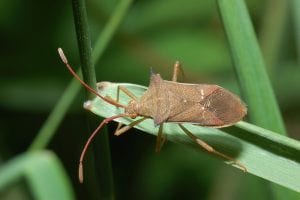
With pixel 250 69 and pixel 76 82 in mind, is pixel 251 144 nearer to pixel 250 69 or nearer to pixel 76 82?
pixel 250 69

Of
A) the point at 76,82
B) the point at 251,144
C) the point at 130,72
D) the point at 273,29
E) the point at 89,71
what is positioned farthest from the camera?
the point at 130,72

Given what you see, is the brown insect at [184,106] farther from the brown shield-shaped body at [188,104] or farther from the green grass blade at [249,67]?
the green grass blade at [249,67]

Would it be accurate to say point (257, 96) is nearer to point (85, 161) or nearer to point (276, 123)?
point (276, 123)

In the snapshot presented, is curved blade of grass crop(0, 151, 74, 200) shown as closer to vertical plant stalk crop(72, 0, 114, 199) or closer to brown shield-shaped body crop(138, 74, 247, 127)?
vertical plant stalk crop(72, 0, 114, 199)

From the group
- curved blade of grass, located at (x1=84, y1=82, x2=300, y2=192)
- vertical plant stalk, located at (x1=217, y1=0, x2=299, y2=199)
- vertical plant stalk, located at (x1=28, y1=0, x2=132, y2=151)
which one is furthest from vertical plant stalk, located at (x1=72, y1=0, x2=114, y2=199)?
vertical plant stalk, located at (x1=28, y1=0, x2=132, y2=151)

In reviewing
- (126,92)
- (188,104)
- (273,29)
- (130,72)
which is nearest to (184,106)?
(188,104)

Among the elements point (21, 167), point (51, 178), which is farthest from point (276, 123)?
point (21, 167)

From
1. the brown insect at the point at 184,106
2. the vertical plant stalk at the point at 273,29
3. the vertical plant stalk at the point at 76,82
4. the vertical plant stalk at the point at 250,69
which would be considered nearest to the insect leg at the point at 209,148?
the brown insect at the point at 184,106
